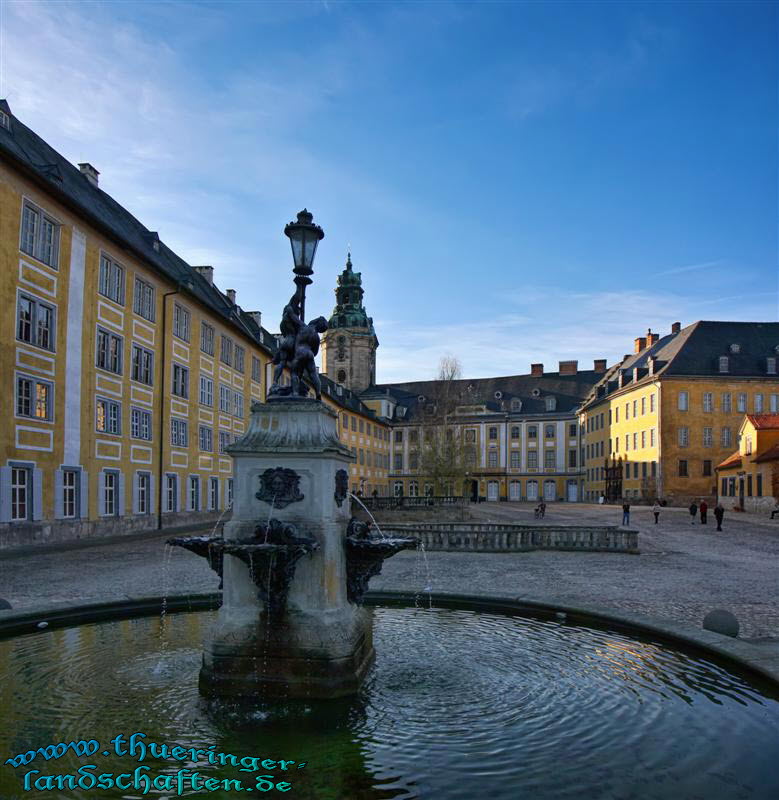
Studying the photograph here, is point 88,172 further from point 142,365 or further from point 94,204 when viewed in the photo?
point 142,365

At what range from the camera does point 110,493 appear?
89.7 feet

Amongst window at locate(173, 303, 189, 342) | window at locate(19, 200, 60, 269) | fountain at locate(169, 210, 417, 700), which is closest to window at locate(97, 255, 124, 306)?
window at locate(19, 200, 60, 269)

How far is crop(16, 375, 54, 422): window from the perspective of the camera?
71.6 feet

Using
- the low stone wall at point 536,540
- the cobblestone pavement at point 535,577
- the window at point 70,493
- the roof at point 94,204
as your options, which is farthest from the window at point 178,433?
the low stone wall at point 536,540

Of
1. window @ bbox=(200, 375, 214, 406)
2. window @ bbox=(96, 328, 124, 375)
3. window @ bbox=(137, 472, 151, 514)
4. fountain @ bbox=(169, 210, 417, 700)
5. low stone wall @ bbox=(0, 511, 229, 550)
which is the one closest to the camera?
fountain @ bbox=(169, 210, 417, 700)

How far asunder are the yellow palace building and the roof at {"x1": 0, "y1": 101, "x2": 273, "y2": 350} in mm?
34241

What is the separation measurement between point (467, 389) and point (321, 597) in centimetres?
8643

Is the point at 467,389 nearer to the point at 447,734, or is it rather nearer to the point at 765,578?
the point at 765,578

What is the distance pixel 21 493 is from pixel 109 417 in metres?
6.12

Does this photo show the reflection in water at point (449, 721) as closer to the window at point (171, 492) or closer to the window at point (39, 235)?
the window at point (39, 235)

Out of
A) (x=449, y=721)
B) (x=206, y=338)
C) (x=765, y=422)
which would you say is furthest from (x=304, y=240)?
(x=765, y=422)

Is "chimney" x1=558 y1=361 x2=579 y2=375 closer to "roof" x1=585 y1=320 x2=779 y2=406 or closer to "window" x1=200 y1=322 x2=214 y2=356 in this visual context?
"roof" x1=585 y1=320 x2=779 y2=406

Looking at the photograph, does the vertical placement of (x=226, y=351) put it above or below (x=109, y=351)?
above

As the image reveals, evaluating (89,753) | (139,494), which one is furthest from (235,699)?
(139,494)
